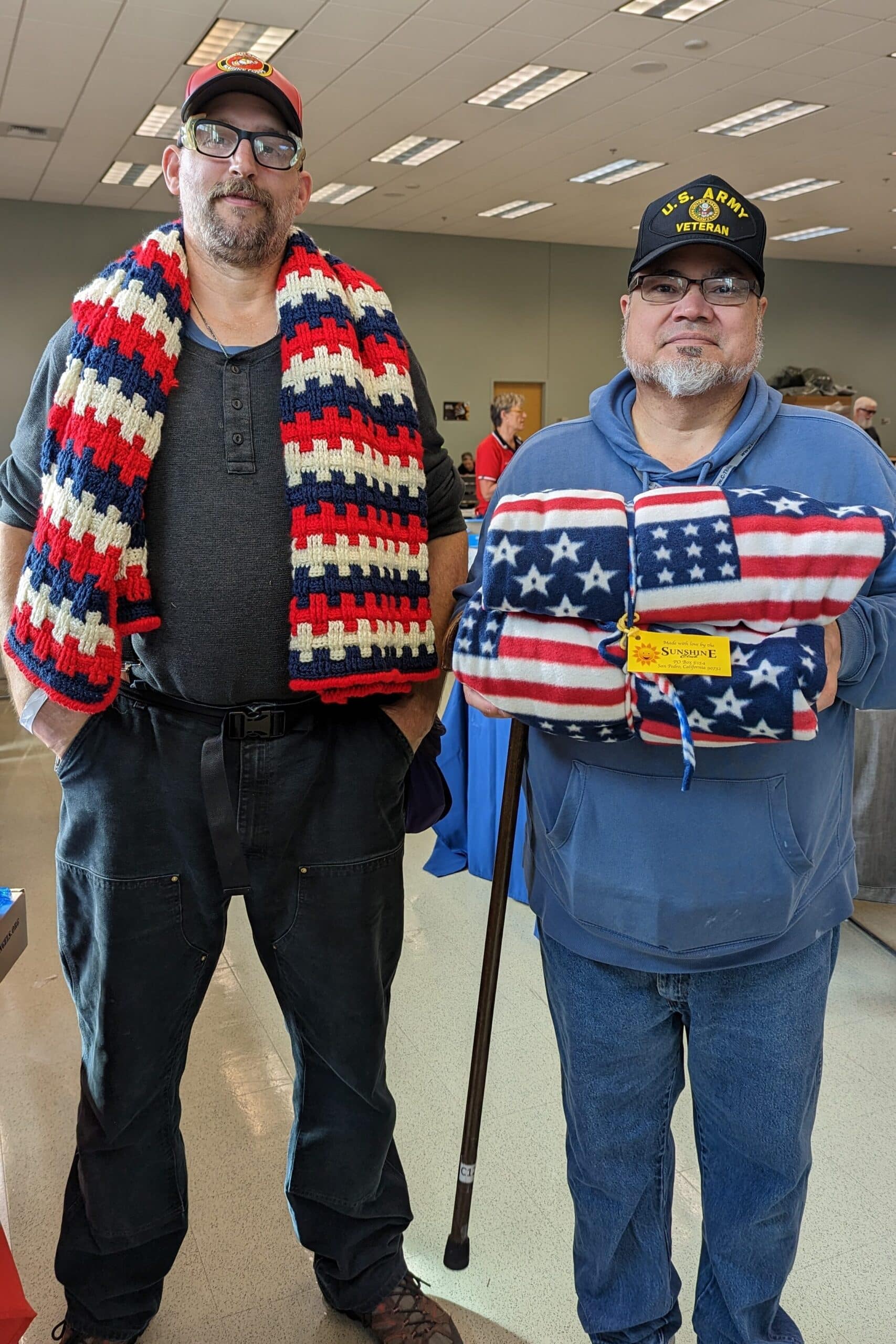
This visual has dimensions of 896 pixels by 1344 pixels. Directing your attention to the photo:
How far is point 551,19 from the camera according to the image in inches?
292

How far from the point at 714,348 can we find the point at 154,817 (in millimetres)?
989

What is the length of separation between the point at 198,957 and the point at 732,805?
820 mm

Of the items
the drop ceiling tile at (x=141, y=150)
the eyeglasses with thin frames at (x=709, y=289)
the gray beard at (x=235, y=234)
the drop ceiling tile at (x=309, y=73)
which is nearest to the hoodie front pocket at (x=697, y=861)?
the eyeglasses with thin frames at (x=709, y=289)

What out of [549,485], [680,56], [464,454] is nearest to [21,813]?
[549,485]

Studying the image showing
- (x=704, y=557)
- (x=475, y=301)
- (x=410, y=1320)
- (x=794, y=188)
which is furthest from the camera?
(x=475, y=301)

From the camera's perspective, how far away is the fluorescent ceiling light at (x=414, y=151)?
414 inches

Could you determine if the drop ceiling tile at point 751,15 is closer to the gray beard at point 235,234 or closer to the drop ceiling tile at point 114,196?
the gray beard at point 235,234

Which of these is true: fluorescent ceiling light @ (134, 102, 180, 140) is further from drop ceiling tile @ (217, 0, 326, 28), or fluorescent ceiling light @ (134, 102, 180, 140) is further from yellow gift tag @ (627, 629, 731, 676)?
yellow gift tag @ (627, 629, 731, 676)

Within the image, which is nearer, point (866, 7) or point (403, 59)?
point (866, 7)

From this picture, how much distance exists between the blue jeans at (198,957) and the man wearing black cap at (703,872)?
31 cm

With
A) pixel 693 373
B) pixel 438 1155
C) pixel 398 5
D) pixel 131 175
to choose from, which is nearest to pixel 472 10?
pixel 398 5

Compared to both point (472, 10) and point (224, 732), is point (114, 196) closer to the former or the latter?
point (472, 10)

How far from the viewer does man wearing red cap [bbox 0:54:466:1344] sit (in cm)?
142

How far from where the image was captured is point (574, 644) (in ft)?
3.79
